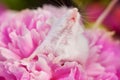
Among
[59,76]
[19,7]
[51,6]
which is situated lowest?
[59,76]

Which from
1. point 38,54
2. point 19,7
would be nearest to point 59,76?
point 38,54

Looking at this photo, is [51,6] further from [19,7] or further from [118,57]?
[19,7]

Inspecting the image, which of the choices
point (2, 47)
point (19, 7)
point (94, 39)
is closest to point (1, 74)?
point (2, 47)

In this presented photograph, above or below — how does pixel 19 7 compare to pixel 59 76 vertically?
above

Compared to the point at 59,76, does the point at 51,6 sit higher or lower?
higher

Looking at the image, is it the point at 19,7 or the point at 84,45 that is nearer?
the point at 84,45

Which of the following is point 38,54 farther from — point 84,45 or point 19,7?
point 19,7
